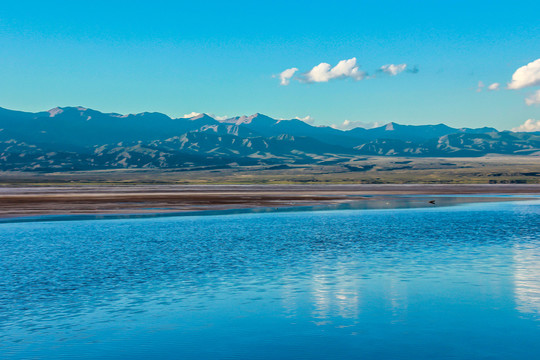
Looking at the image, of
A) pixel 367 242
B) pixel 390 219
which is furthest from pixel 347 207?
pixel 367 242

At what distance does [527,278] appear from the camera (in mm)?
28766

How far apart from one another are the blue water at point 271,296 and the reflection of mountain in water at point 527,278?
0.09m

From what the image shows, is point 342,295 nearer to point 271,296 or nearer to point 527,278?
point 271,296

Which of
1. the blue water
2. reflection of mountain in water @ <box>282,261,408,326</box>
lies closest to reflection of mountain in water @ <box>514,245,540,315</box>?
the blue water

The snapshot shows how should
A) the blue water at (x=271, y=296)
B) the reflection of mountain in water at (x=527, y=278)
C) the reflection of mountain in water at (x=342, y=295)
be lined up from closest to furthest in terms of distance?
the blue water at (x=271, y=296)
the reflection of mountain in water at (x=342, y=295)
the reflection of mountain in water at (x=527, y=278)

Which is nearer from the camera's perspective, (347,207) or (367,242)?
(367,242)

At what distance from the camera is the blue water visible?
722 inches

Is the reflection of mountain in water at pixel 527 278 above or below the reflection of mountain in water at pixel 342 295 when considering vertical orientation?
below

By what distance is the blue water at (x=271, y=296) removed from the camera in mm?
18344

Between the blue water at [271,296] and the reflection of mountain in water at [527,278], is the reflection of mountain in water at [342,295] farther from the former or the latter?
the reflection of mountain in water at [527,278]

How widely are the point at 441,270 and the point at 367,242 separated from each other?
12.3 meters

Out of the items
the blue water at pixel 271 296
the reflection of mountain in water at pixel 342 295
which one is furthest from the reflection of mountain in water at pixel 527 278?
the reflection of mountain in water at pixel 342 295

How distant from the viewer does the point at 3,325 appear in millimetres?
20828

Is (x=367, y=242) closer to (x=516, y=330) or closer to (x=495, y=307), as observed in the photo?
(x=495, y=307)
